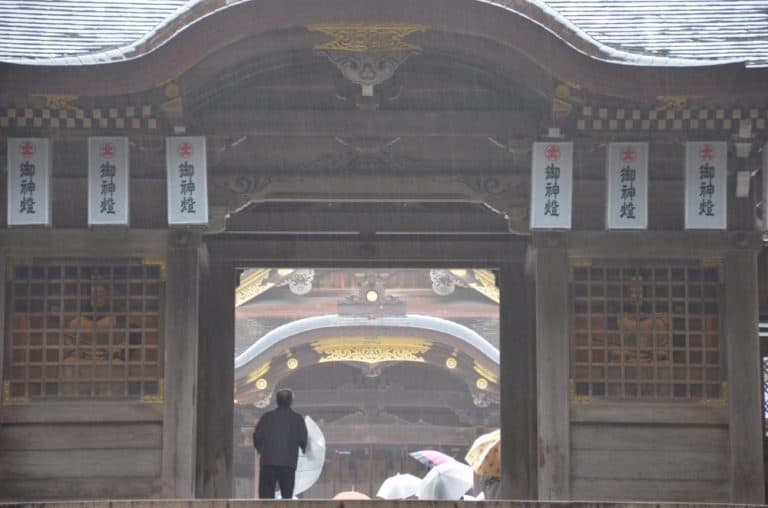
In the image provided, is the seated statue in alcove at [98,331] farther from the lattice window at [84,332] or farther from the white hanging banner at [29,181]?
the white hanging banner at [29,181]

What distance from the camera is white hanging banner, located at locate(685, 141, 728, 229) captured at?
12.8 metres

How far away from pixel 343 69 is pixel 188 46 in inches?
53.6

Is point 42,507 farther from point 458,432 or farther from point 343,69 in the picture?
point 458,432

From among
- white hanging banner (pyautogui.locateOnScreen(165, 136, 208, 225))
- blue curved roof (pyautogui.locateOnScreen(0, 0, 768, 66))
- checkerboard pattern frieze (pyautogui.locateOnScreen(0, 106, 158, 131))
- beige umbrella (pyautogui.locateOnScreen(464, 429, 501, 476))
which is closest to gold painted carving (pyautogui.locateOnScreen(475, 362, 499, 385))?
beige umbrella (pyautogui.locateOnScreen(464, 429, 501, 476))

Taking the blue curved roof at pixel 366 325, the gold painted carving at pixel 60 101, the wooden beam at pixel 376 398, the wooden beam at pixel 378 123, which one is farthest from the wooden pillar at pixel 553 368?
the wooden beam at pixel 376 398

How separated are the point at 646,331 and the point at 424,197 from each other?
2492 millimetres

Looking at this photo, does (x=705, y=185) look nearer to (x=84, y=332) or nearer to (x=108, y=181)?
(x=108, y=181)

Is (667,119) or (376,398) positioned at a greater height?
(667,119)

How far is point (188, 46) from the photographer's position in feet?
39.3

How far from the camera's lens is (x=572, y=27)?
1214cm

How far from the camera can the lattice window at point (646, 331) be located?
13.4m

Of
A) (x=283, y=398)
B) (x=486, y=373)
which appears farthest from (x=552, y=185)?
(x=486, y=373)

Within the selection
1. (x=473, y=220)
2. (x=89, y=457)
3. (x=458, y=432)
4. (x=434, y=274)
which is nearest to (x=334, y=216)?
(x=473, y=220)

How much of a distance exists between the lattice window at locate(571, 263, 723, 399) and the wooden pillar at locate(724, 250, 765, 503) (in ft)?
0.49
